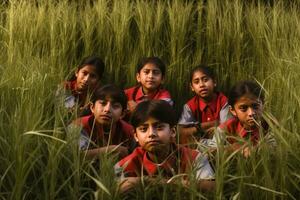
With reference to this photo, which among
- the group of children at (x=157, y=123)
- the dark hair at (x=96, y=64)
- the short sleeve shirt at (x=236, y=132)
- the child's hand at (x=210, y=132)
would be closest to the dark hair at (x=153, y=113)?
the group of children at (x=157, y=123)

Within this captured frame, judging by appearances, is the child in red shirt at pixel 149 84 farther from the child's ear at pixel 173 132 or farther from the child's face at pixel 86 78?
the child's ear at pixel 173 132

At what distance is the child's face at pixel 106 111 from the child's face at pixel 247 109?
70cm

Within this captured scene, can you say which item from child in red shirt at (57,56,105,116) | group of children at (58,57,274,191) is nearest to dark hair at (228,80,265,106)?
group of children at (58,57,274,191)

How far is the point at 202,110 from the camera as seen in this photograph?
3795 millimetres

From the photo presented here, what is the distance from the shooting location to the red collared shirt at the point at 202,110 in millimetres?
3789

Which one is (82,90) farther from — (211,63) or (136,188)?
(136,188)

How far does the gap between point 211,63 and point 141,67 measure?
31.8 inches

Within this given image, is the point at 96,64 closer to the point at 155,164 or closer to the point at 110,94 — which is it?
the point at 110,94

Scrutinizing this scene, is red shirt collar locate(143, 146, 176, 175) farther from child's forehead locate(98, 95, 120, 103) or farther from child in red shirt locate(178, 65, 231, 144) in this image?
child in red shirt locate(178, 65, 231, 144)

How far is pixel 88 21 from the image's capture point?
453cm

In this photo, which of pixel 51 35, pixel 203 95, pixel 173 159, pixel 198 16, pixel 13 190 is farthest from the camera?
pixel 198 16

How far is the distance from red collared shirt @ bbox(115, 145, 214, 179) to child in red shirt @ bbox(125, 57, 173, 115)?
4.63 ft

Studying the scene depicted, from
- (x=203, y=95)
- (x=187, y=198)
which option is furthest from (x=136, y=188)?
(x=203, y=95)

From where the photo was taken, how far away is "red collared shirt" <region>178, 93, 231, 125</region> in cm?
379
